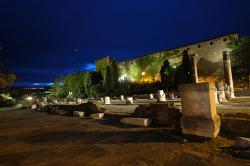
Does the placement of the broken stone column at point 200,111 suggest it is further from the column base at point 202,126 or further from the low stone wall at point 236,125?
the low stone wall at point 236,125

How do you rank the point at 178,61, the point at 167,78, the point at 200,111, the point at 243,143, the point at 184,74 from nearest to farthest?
the point at 243,143, the point at 200,111, the point at 184,74, the point at 167,78, the point at 178,61

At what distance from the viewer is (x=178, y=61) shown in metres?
34.2

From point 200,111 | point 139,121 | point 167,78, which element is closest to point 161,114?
point 139,121

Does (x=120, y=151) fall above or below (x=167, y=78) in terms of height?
below

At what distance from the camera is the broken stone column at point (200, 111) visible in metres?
4.64

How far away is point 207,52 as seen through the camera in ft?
104

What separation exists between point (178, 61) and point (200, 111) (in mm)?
30651

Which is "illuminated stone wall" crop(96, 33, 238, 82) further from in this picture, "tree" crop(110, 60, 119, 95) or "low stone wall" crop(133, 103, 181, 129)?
"low stone wall" crop(133, 103, 181, 129)

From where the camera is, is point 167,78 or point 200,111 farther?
point 167,78

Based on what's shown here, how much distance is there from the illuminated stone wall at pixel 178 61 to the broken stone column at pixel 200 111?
26.7 meters

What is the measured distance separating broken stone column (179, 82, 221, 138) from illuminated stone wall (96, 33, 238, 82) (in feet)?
87.5

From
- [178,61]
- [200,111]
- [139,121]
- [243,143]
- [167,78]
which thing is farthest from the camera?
[178,61]

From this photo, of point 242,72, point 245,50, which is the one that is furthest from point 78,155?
point 245,50

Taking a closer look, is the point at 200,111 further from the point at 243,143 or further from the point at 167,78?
the point at 167,78
